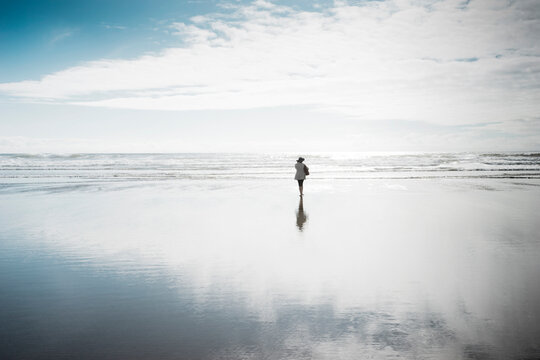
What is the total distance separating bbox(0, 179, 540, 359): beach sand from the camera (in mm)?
4055

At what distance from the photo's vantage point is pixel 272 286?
577 centimetres

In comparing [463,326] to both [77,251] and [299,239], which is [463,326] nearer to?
[299,239]

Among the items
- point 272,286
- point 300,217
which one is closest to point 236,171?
point 300,217

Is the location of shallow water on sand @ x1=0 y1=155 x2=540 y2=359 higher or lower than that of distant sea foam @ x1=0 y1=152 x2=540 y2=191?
lower

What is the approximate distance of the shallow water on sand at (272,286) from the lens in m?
4.05

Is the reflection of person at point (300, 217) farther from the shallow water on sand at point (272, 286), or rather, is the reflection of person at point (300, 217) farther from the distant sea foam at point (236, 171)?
the distant sea foam at point (236, 171)

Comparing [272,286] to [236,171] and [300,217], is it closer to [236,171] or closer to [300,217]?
[300,217]

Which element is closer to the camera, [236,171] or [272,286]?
[272,286]

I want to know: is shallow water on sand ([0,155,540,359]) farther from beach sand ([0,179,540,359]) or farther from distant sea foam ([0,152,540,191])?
distant sea foam ([0,152,540,191])

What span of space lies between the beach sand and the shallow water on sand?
25mm

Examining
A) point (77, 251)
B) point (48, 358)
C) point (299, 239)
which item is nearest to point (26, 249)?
point (77, 251)

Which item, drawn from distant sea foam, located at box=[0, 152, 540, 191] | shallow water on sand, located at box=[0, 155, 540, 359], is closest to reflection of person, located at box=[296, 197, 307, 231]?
shallow water on sand, located at box=[0, 155, 540, 359]

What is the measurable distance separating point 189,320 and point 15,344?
1.92 metres

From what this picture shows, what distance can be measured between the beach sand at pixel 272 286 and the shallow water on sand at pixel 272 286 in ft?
0.08
